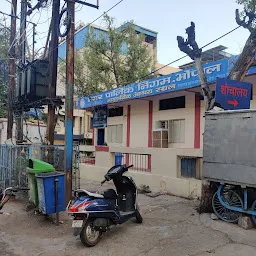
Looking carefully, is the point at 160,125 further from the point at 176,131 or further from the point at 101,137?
the point at 101,137

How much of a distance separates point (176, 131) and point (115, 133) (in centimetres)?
478

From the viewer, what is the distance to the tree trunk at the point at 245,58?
20.0ft

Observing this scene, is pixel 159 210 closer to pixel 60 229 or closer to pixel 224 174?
pixel 224 174

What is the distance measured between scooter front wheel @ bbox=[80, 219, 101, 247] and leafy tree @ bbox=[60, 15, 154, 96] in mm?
15201

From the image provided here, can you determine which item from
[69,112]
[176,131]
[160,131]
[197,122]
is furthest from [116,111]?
[69,112]

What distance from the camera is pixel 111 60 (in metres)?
19.4

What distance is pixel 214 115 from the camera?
6.12 m

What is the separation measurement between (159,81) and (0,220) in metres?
7.66

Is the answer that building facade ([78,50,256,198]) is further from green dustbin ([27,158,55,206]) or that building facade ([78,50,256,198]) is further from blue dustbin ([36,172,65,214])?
green dustbin ([27,158,55,206])

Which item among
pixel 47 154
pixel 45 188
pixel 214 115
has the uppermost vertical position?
pixel 214 115

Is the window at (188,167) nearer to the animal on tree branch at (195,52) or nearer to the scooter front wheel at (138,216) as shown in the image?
the animal on tree branch at (195,52)

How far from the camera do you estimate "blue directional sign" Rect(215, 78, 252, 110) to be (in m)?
6.06

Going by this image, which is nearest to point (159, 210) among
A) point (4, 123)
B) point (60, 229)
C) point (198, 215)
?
point (198, 215)

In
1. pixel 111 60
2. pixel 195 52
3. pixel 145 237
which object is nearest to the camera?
pixel 145 237
